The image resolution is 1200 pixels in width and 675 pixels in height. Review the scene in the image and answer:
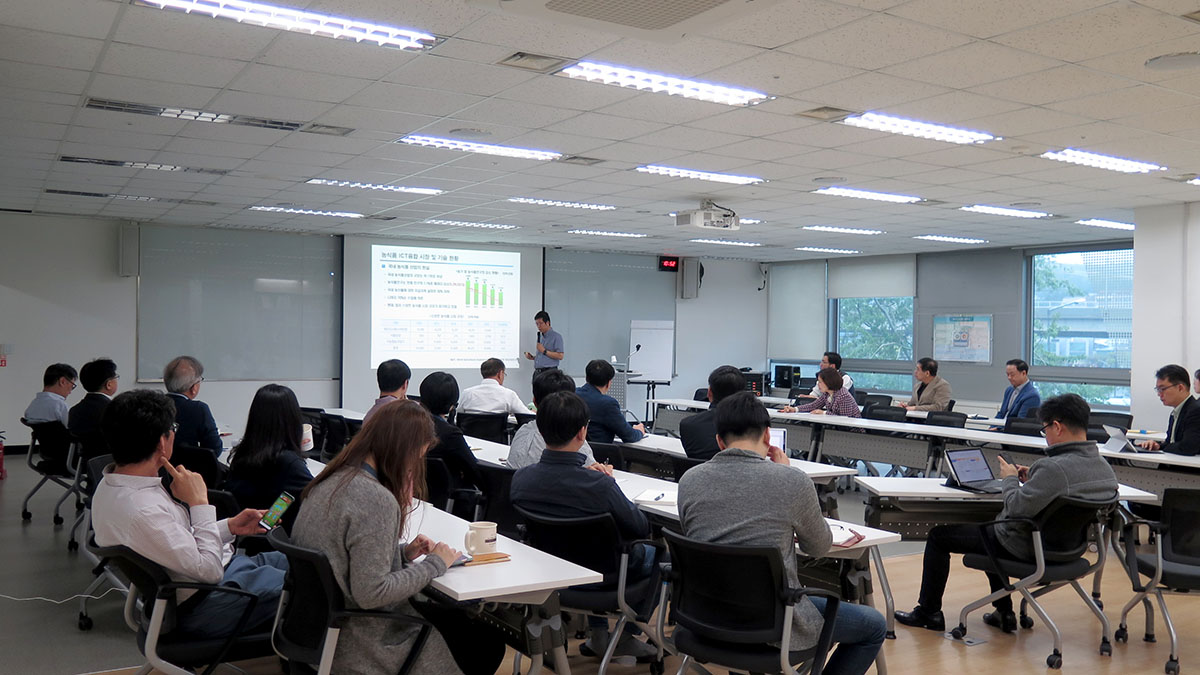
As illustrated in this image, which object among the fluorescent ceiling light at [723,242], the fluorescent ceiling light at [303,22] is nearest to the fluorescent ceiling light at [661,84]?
the fluorescent ceiling light at [303,22]

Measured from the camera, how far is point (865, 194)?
8680mm

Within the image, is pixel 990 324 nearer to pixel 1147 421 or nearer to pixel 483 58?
pixel 1147 421

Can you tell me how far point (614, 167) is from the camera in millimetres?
7371

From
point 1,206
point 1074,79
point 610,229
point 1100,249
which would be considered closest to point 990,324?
point 1100,249

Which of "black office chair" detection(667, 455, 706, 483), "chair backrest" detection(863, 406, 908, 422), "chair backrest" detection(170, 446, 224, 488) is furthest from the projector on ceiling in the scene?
"chair backrest" detection(170, 446, 224, 488)

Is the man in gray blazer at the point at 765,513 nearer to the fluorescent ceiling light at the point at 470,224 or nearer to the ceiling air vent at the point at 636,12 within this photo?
the ceiling air vent at the point at 636,12

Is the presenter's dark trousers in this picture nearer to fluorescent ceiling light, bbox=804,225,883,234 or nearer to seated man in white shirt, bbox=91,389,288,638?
seated man in white shirt, bbox=91,389,288,638

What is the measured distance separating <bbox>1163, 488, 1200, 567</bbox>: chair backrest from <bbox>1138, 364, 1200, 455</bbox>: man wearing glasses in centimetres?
250

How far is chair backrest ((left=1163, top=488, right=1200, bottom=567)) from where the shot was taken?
415cm

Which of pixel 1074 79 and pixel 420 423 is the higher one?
pixel 1074 79

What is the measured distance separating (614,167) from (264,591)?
502 cm

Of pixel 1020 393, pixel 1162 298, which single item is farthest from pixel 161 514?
pixel 1162 298

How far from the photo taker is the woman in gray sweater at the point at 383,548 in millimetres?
2477

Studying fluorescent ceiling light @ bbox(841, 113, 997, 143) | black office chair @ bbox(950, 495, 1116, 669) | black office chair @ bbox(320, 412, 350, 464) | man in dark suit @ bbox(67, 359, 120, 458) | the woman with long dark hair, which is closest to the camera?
the woman with long dark hair
